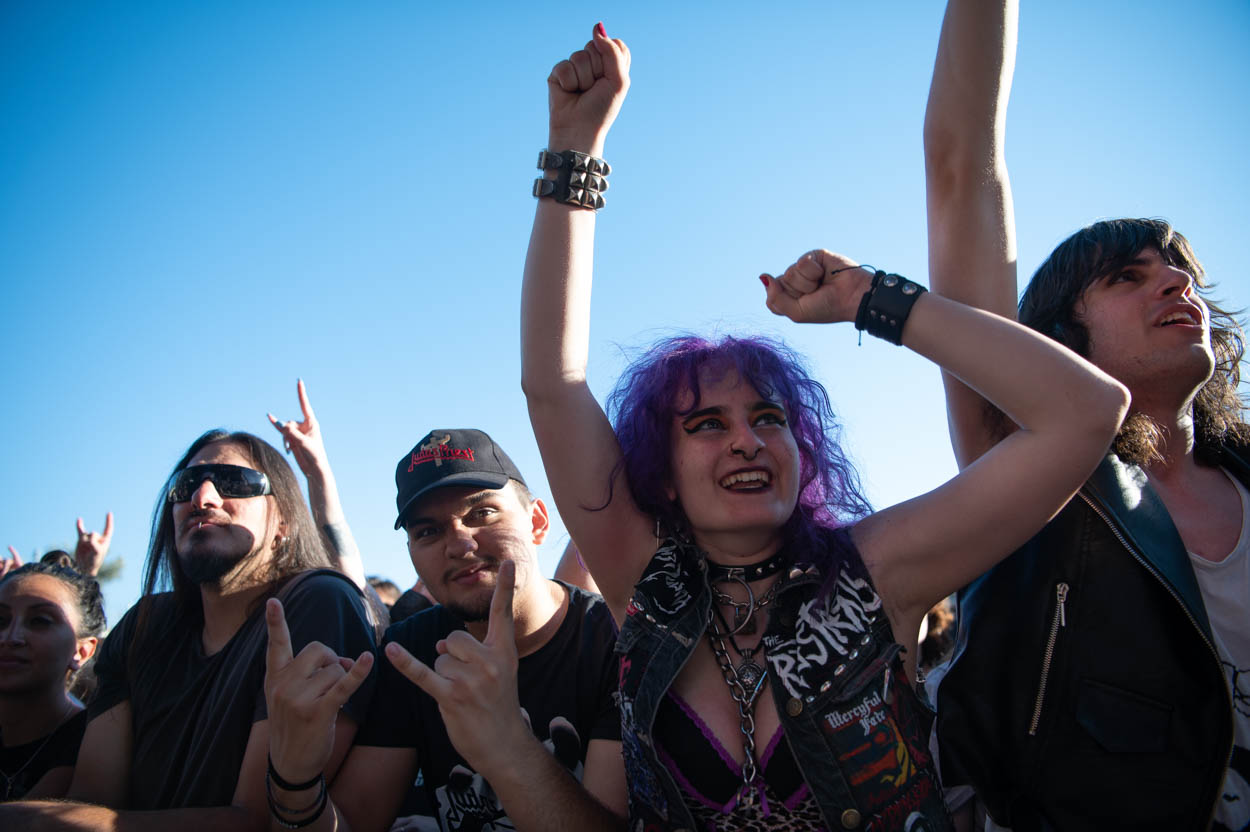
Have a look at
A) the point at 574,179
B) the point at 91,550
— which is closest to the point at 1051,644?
the point at 574,179

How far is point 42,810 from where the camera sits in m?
2.30

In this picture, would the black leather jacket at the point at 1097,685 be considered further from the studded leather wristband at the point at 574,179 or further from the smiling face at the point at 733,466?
the studded leather wristband at the point at 574,179

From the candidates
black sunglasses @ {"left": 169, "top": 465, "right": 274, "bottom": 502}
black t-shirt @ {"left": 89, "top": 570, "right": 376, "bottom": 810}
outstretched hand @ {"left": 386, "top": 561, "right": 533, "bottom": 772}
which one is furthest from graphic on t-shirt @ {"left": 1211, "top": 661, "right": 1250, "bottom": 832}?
black sunglasses @ {"left": 169, "top": 465, "right": 274, "bottom": 502}

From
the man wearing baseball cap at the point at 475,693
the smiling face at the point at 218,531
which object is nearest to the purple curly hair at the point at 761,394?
the man wearing baseball cap at the point at 475,693

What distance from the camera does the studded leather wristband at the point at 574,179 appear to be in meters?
2.05

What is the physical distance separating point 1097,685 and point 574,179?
1.79m

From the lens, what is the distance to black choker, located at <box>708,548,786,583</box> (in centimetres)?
200

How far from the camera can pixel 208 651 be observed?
3.01 metres

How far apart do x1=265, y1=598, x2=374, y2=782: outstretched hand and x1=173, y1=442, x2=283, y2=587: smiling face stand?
1.18 m

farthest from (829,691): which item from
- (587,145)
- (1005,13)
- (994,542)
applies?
(1005,13)

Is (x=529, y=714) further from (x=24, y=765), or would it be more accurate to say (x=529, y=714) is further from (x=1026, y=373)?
(x=24, y=765)

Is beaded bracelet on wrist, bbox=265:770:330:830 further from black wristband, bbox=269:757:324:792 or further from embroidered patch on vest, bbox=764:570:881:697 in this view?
embroidered patch on vest, bbox=764:570:881:697

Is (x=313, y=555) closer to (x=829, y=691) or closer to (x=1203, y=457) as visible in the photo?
(x=829, y=691)

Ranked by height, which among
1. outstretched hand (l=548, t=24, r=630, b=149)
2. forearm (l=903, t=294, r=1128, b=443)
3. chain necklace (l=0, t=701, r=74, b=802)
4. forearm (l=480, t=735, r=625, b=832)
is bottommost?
A: chain necklace (l=0, t=701, r=74, b=802)
